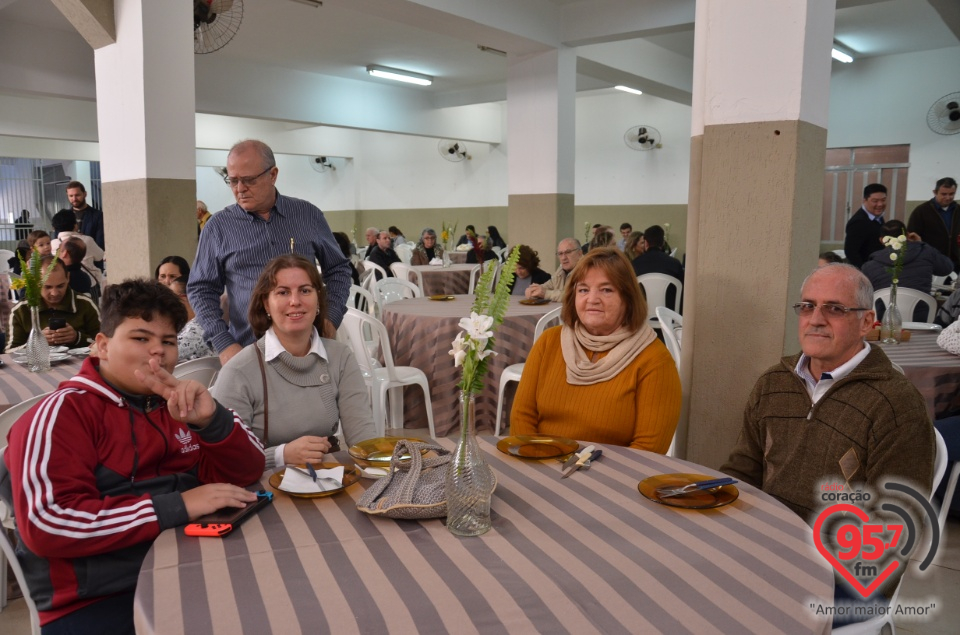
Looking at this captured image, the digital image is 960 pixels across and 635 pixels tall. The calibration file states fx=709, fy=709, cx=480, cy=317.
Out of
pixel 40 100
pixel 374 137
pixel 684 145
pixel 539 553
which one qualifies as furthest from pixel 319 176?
pixel 539 553

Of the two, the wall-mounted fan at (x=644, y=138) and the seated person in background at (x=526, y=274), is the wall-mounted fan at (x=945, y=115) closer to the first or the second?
the wall-mounted fan at (x=644, y=138)

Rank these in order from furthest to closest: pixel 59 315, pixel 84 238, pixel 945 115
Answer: pixel 945 115
pixel 84 238
pixel 59 315

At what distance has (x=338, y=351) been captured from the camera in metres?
2.20

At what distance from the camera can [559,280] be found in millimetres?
5184

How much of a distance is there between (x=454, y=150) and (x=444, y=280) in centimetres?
849

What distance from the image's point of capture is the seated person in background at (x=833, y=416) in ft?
5.38

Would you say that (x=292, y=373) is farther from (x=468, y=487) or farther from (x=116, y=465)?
(x=468, y=487)

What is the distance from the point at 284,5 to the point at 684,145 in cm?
777

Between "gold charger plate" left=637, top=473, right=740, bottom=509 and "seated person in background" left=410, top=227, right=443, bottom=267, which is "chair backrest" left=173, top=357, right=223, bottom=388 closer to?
"gold charger plate" left=637, top=473, right=740, bottom=509

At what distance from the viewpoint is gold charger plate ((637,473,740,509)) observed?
1479 millimetres

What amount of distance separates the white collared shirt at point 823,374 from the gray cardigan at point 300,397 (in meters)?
1.24

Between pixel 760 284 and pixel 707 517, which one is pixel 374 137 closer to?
pixel 760 284

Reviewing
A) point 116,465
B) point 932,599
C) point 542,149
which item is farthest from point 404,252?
point 116,465

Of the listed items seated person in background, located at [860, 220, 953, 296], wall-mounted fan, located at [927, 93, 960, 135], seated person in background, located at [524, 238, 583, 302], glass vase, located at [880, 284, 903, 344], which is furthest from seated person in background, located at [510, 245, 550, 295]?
wall-mounted fan, located at [927, 93, 960, 135]
